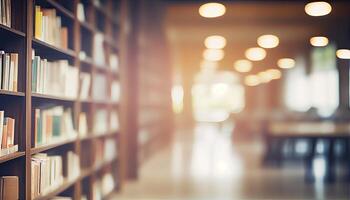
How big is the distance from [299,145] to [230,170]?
400 centimetres

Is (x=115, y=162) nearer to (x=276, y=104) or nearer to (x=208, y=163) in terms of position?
(x=208, y=163)

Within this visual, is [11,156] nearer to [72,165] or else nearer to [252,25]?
[72,165]

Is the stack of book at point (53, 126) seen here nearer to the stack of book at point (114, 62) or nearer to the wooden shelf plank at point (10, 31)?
the wooden shelf plank at point (10, 31)

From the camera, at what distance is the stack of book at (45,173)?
2.95 meters

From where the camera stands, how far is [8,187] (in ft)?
8.55

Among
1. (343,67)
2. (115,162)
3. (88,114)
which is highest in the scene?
(343,67)

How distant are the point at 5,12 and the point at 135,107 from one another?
3907 mm

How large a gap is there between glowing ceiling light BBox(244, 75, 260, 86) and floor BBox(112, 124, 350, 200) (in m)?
10.9

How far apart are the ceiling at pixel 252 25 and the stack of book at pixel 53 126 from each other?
18.0 ft

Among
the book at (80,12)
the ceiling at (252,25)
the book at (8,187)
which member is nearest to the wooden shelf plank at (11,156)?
the book at (8,187)

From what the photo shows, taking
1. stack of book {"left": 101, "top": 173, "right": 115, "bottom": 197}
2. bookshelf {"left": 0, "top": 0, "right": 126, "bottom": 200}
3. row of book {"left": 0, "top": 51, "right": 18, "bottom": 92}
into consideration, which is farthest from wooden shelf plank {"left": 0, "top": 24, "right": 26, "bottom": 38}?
stack of book {"left": 101, "top": 173, "right": 115, "bottom": 197}

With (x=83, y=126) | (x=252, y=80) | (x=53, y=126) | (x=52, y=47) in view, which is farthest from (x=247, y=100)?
(x=52, y=47)

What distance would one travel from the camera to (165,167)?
789 cm

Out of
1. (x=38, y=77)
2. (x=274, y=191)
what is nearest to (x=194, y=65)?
(x=274, y=191)
